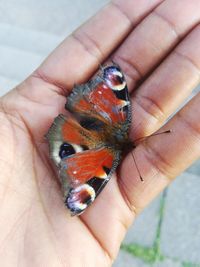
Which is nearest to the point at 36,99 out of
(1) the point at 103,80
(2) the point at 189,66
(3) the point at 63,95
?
(3) the point at 63,95

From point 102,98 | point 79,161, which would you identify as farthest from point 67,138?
point 102,98

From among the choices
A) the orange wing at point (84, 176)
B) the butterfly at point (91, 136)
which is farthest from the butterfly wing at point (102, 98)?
the orange wing at point (84, 176)

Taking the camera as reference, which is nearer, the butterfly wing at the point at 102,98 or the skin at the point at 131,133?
the skin at the point at 131,133

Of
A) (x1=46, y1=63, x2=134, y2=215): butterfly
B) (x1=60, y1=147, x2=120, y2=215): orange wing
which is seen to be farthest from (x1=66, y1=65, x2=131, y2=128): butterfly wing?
(x1=60, y1=147, x2=120, y2=215): orange wing

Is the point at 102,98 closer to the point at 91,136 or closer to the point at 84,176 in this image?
the point at 91,136

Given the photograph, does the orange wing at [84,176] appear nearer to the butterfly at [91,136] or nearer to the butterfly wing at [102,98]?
the butterfly at [91,136]

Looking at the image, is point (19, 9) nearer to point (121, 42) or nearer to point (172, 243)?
point (121, 42)

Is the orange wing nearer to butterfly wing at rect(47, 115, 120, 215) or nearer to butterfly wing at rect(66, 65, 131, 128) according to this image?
butterfly wing at rect(47, 115, 120, 215)
